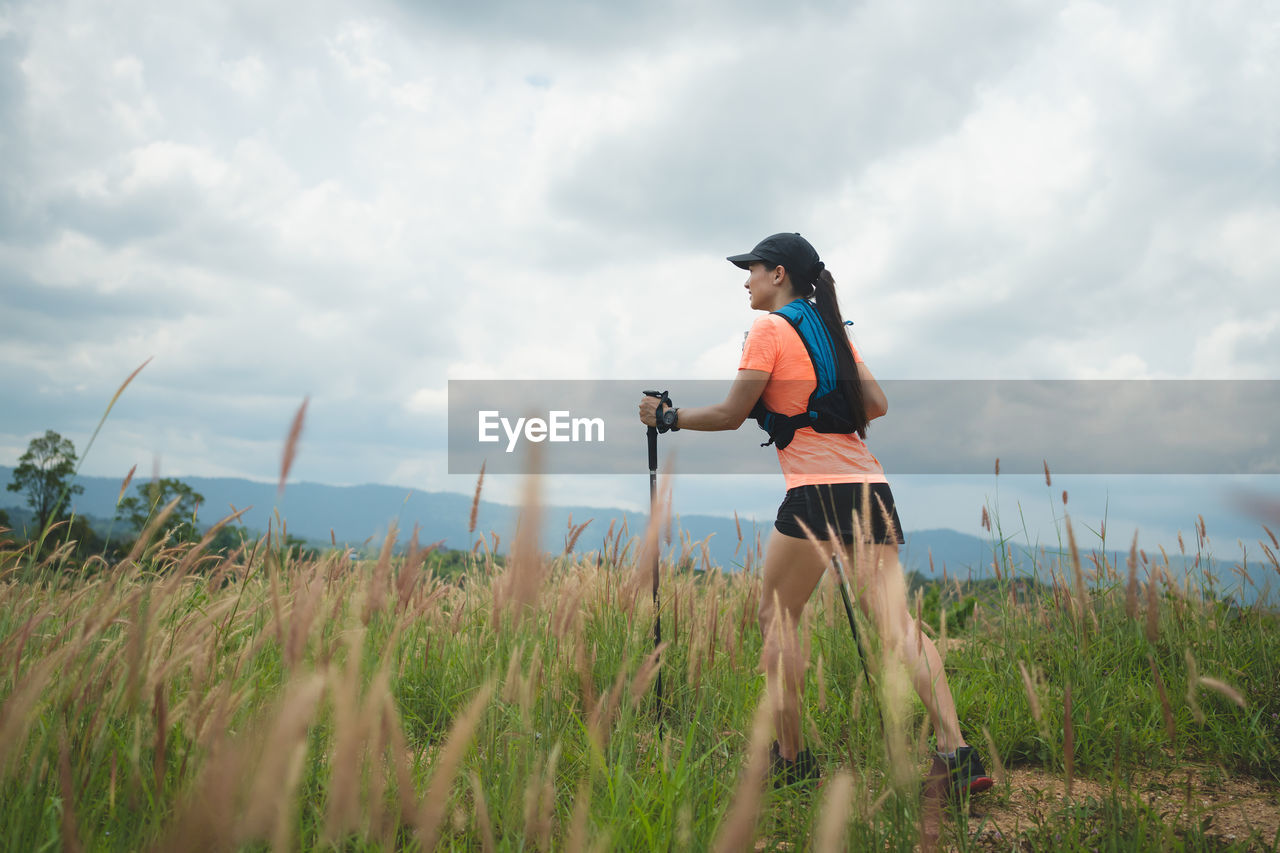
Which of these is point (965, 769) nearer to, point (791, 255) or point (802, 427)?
point (802, 427)

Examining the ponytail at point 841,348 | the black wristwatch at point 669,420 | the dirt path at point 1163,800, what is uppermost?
the ponytail at point 841,348

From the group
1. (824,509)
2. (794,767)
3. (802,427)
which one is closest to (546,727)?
(794,767)

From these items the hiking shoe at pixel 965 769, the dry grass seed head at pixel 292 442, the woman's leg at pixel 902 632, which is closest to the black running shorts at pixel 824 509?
the woman's leg at pixel 902 632

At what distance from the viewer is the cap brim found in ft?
11.0

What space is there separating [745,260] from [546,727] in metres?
2.34

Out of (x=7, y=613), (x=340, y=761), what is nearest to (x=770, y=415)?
(x=340, y=761)

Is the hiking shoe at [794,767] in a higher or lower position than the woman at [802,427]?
lower

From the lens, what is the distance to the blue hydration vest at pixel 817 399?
301cm

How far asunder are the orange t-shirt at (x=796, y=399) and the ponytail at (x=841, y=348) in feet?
0.34

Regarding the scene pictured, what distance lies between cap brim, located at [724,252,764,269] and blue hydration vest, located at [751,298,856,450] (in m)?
0.36

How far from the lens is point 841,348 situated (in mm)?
3125

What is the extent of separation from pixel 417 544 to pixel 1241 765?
3.60 m

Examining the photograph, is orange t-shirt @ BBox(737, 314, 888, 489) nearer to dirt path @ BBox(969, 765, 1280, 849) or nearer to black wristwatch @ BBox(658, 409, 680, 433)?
black wristwatch @ BBox(658, 409, 680, 433)

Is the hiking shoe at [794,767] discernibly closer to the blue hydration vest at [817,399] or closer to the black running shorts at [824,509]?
the black running shorts at [824,509]
